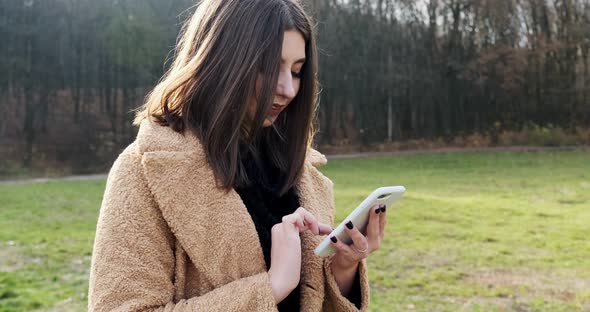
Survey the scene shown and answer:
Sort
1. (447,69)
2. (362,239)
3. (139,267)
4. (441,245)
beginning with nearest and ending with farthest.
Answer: (139,267)
(362,239)
(441,245)
(447,69)

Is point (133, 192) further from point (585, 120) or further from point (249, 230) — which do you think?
point (585, 120)

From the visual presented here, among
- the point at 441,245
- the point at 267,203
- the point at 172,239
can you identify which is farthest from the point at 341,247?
the point at 441,245

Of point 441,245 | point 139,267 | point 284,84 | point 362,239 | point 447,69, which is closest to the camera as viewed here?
point 139,267

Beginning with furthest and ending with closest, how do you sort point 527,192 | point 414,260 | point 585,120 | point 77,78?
point 585,120, point 77,78, point 527,192, point 414,260

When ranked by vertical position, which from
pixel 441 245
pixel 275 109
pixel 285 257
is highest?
pixel 275 109

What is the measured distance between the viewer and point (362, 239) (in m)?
1.38

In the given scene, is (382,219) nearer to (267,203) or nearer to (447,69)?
(267,203)

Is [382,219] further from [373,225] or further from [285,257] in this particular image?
[285,257]

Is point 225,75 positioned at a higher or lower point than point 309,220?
higher

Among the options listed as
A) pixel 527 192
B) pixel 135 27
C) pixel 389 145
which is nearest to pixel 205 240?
pixel 527 192

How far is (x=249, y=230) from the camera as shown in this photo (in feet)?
4.61

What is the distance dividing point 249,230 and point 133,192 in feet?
0.91

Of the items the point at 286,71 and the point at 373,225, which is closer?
the point at 373,225

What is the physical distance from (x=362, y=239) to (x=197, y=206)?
386 millimetres
